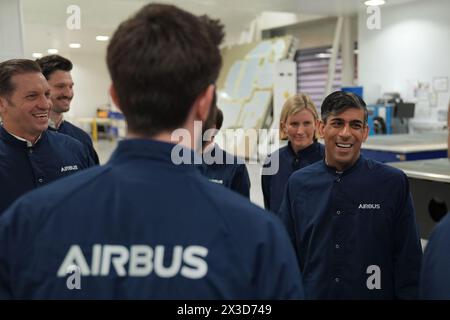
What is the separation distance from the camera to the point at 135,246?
89 centimetres

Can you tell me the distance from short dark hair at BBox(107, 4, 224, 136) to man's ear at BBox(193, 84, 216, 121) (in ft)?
0.05

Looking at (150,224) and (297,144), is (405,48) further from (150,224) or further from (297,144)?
(150,224)

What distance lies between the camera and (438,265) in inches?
45.0

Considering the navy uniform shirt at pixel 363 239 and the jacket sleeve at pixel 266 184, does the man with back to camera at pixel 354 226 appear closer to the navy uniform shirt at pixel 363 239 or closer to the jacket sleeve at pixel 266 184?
the navy uniform shirt at pixel 363 239

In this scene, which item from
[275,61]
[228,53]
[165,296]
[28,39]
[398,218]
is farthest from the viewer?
[28,39]

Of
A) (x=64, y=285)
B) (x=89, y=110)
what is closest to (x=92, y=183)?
(x=64, y=285)

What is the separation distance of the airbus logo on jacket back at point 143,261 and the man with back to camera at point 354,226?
4.17 ft

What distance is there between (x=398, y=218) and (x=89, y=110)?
59.3ft

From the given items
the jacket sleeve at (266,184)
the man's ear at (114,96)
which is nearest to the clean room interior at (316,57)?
the jacket sleeve at (266,184)

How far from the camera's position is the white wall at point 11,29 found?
497cm

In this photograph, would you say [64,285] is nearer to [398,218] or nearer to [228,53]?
[398,218]

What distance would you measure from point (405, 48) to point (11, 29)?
6.55 m

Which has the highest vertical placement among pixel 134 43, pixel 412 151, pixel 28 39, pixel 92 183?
pixel 28 39

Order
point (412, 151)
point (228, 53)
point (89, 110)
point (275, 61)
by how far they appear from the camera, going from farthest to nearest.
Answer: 1. point (89, 110)
2. point (228, 53)
3. point (275, 61)
4. point (412, 151)
